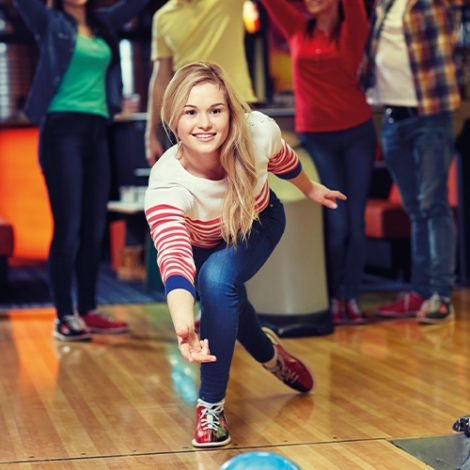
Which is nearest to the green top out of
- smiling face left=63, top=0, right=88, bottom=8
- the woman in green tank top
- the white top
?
the woman in green tank top

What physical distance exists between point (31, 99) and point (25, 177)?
3.02 m

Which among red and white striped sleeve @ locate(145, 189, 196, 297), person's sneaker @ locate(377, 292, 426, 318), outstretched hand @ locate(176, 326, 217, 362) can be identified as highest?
red and white striped sleeve @ locate(145, 189, 196, 297)

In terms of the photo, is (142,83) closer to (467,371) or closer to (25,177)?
(25,177)

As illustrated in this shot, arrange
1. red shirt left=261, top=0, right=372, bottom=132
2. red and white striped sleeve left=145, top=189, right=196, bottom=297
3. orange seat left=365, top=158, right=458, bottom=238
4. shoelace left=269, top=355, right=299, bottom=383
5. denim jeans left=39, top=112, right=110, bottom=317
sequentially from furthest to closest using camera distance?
orange seat left=365, top=158, right=458, bottom=238 → red shirt left=261, top=0, right=372, bottom=132 → denim jeans left=39, top=112, right=110, bottom=317 → shoelace left=269, top=355, right=299, bottom=383 → red and white striped sleeve left=145, top=189, right=196, bottom=297

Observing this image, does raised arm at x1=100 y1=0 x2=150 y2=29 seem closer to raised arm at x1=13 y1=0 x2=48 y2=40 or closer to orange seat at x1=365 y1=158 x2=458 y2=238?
raised arm at x1=13 y1=0 x2=48 y2=40

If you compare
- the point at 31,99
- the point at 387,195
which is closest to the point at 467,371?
the point at 31,99

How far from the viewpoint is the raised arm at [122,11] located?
345 centimetres

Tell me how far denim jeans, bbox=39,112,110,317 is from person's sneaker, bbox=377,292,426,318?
127 cm

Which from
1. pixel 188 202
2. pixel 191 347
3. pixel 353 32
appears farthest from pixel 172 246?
pixel 353 32

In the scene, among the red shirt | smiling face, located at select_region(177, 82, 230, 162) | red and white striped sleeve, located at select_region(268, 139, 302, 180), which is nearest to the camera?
smiling face, located at select_region(177, 82, 230, 162)

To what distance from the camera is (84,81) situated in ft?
10.9

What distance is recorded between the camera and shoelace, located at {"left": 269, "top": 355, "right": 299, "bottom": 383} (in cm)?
241

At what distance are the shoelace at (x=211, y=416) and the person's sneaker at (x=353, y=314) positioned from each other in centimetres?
161

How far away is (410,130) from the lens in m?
3.53
